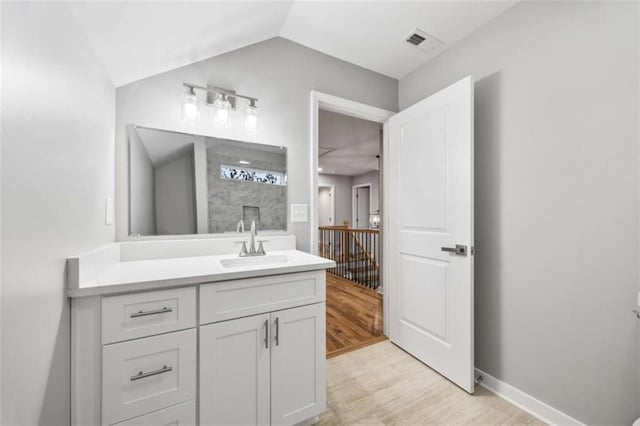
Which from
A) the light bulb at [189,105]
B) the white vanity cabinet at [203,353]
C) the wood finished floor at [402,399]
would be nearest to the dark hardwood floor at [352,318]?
the wood finished floor at [402,399]

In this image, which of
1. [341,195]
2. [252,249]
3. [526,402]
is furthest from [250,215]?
[341,195]

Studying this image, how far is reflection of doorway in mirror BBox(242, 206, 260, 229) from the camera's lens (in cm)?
169

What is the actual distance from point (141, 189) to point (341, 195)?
22.2ft

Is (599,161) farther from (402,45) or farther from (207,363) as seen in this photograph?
(207,363)

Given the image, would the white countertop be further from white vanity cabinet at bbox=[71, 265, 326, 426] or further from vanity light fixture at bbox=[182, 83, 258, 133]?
vanity light fixture at bbox=[182, 83, 258, 133]

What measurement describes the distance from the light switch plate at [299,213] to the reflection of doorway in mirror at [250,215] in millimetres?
246

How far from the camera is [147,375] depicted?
0.95 metres

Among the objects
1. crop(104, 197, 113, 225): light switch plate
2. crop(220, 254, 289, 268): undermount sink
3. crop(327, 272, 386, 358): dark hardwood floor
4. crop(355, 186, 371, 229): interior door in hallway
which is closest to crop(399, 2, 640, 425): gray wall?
crop(327, 272, 386, 358): dark hardwood floor

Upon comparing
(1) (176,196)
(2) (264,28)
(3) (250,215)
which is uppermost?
(2) (264,28)

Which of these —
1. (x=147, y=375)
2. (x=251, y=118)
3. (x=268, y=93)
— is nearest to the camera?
(x=147, y=375)

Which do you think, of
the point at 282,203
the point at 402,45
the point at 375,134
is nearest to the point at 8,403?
the point at 282,203

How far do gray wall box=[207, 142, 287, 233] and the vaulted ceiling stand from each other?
56cm

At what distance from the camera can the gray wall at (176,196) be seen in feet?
4.81

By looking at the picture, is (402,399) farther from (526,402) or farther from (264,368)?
(264,368)
